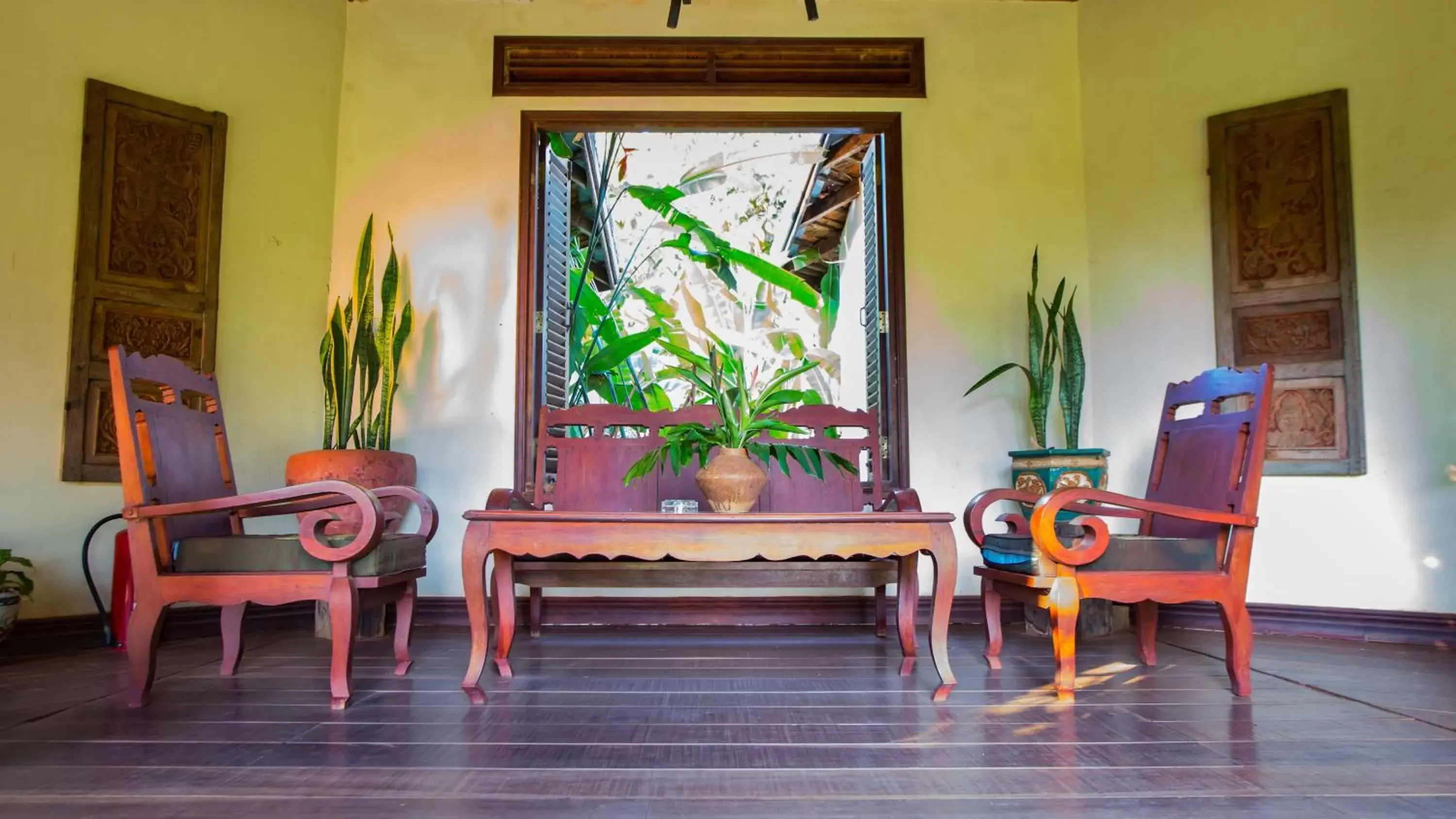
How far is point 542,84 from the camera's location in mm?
4023

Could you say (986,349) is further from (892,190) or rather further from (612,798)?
(612,798)

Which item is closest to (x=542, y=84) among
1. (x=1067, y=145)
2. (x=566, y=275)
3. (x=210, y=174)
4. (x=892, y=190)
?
(x=566, y=275)

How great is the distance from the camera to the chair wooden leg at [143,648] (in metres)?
2.17

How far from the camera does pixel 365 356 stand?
3359 millimetres

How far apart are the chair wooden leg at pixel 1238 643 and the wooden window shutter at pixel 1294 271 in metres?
1.48

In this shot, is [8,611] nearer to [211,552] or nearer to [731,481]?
[211,552]

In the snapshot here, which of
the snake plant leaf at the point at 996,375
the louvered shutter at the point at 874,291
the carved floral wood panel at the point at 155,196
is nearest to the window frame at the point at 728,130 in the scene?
the louvered shutter at the point at 874,291

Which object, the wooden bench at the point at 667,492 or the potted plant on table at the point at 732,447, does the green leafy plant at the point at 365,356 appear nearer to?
the wooden bench at the point at 667,492

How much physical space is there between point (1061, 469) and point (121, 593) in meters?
3.61

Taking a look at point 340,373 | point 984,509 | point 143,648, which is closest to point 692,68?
point 340,373

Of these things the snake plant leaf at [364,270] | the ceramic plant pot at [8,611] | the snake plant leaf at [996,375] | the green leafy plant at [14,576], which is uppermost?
the snake plant leaf at [364,270]

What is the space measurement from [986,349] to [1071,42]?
1593 millimetres

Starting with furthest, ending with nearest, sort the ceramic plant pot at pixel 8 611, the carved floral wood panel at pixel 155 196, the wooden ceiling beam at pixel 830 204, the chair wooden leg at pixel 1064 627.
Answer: the wooden ceiling beam at pixel 830 204
the carved floral wood panel at pixel 155 196
the ceramic plant pot at pixel 8 611
the chair wooden leg at pixel 1064 627

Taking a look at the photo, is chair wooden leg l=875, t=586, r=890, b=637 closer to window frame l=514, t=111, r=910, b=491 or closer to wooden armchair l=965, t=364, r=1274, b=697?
window frame l=514, t=111, r=910, b=491
